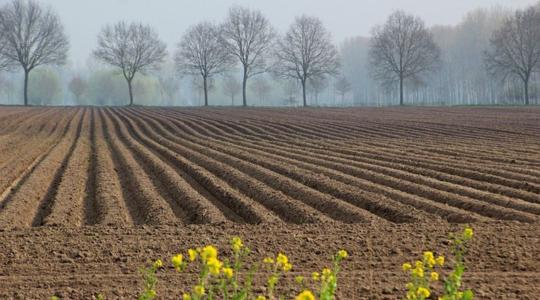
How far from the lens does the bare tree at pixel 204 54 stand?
66062 mm

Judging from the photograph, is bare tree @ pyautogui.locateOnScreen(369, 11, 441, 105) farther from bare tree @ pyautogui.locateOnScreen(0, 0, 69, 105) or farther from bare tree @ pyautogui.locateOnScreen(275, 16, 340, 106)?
bare tree @ pyautogui.locateOnScreen(0, 0, 69, 105)

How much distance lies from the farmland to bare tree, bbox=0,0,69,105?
45978 millimetres

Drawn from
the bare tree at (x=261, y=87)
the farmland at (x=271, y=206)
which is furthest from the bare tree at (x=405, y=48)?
the bare tree at (x=261, y=87)

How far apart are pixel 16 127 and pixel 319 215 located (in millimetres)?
24998

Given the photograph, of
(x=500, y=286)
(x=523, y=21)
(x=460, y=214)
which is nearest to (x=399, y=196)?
(x=460, y=214)

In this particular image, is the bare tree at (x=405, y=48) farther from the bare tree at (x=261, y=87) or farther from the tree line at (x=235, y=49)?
the bare tree at (x=261, y=87)

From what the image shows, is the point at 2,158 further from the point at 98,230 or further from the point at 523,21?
the point at 523,21

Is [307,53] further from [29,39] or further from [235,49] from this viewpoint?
[29,39]

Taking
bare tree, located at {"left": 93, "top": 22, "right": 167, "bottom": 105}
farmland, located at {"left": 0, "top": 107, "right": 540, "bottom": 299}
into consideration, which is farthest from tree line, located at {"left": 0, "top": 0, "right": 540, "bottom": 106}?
farmland, located at {"left": 0, "top": 107, "right": 540, "bottom": 299}

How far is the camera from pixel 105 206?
1044 centimetres

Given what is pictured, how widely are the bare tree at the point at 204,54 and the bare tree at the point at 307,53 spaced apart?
5.93 meters

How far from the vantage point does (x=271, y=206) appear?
10.5 m

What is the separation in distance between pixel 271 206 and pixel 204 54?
57.9 m

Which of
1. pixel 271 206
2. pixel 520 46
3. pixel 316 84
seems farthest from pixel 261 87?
pixel 271 206
